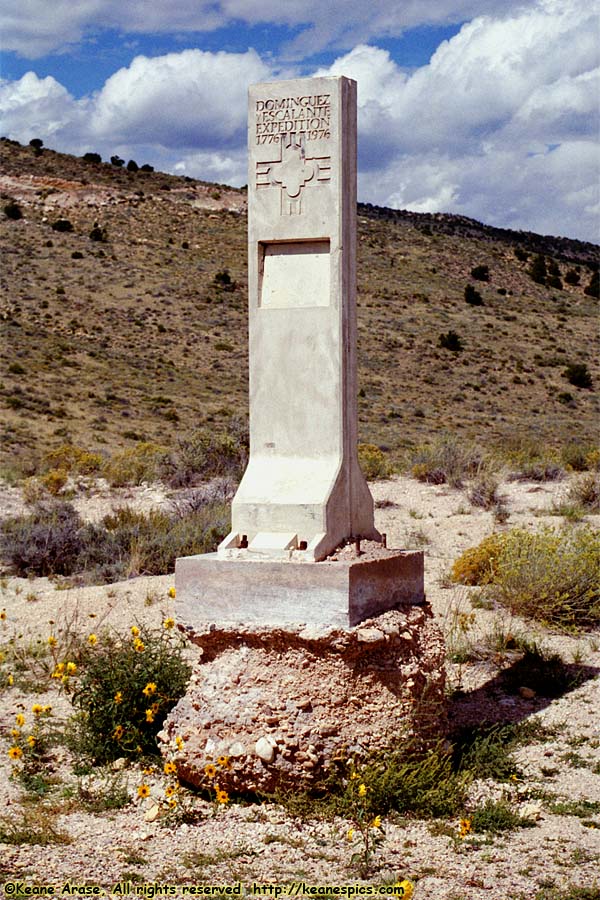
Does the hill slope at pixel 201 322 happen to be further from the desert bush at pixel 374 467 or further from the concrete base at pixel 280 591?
the concrete base at pixel 280 591

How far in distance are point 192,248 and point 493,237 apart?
17324 millimetres

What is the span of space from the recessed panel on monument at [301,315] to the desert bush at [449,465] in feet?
30.6

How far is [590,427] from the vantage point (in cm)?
2962

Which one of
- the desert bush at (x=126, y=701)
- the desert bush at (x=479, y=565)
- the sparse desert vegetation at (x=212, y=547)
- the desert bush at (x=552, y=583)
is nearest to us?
the sparse desert vegetation at (x=212, y=547)

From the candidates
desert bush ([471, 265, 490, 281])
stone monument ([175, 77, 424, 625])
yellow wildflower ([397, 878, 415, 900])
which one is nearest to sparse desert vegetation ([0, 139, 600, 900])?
yellow wildflower ([397, 878, 415, 900])

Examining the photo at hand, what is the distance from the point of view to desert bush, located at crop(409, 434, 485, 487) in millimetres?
15977

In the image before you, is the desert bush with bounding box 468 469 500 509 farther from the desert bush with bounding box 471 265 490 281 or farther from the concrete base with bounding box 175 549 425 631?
the desert bush with bounding box 471 265 490 281

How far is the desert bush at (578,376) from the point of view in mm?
34716

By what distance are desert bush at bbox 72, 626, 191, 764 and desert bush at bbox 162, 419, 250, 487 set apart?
10.1m

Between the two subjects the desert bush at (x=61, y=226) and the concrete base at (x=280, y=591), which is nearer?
the concrete base at (x=280, y=591)

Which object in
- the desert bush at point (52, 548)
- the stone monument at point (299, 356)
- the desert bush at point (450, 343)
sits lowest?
the desert bush at point (52, 548)

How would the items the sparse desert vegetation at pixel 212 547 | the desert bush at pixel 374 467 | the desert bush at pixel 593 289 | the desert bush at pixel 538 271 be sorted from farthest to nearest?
the desert bush at pixel 538 271 → the desert bush at pixel 593 289 → the desert bush at pixel 374 467 → the sparse desert vegetation at pixel 212 547

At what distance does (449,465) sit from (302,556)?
10.3m

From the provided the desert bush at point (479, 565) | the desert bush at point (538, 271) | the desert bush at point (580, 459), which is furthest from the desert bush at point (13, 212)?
the desert bush at point (479, 565)
